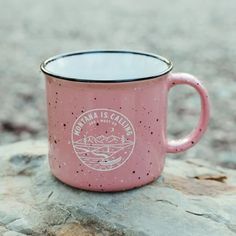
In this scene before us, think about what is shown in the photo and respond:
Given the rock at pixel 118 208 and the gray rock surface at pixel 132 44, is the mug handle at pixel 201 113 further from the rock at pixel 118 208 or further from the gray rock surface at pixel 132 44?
the gray rock surface at pixel 132 44

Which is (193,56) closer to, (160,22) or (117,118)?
(160,22)

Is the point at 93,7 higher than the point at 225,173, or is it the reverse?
the point at 225,173

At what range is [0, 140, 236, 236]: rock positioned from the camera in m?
0.91

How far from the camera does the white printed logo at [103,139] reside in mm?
921

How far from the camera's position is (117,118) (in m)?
0.92

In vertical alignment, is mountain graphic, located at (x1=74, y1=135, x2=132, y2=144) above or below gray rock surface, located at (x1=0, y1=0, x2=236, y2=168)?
above

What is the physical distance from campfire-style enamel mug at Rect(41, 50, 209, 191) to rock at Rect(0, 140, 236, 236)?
0.02m

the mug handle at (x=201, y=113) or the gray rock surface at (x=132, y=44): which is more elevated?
the mug handle at (x=201, y=113)

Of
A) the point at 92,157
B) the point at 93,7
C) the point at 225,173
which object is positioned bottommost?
the point at 93,7

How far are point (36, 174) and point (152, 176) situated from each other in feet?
0.71

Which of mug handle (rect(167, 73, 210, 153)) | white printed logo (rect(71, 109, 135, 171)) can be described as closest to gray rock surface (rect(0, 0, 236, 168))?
mug handle (rect(167, 73, 210, 153))

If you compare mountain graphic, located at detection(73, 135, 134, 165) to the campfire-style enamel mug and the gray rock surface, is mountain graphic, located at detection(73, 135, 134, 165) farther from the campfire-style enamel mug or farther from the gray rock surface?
the gray rock surface

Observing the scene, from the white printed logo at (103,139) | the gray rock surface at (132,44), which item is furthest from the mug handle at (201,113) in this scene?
the gray rock surface at (132,44)

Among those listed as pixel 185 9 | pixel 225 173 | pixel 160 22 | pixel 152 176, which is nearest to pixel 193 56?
pixel 160 22
